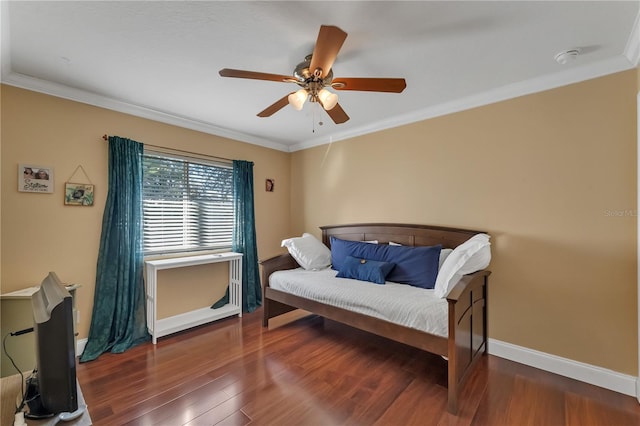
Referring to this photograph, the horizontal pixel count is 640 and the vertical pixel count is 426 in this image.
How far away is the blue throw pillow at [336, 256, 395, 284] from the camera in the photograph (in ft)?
8.87

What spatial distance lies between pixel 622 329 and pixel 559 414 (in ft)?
2.73

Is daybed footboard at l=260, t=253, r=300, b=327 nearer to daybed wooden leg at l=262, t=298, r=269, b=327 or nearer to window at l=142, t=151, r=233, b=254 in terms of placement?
daybed wooden leg at l=262, t=298, r=269, b=327

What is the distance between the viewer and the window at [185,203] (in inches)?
118

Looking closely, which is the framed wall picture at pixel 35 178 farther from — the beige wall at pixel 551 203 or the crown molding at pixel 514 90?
the beige wall at pixel 551 203

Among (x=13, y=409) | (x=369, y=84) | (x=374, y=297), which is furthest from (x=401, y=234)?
(x=13, y=409)

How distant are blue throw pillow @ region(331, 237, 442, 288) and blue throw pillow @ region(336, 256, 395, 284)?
92 mm

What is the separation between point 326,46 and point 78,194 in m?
2.55

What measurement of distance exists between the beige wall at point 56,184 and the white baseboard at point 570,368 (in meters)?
3.78

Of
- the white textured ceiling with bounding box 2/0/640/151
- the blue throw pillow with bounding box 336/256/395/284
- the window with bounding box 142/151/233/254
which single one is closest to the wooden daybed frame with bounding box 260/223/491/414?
the blue throw pillow with bounding box 336/256/395/284

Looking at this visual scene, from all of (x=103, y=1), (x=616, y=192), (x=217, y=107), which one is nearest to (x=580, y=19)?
(x=616, y=192)

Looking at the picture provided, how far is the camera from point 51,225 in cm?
238

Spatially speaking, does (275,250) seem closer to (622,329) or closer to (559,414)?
(559,414)

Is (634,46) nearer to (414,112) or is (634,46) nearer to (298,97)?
(414,112)

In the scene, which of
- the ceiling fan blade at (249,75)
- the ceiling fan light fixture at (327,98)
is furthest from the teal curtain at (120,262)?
the ceiling fan light fixture at (327,98)
